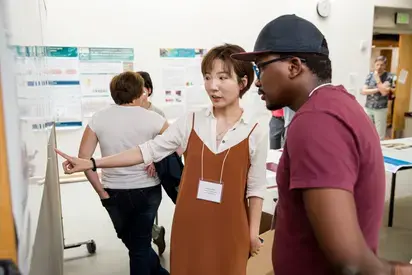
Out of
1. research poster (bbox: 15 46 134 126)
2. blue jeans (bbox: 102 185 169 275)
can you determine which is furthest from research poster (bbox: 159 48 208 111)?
blue jeans (bbox: 102 185 169 275)

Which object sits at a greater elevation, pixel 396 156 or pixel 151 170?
pixel 151 170

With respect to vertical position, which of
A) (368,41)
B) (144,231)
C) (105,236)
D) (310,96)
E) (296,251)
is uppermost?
(368,41)

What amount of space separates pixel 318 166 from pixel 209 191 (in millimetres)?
773

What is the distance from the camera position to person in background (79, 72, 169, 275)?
2.07 m

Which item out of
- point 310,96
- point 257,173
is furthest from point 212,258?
point 310,96

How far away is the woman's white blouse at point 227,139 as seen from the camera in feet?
5.08

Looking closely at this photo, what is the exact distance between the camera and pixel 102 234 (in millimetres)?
3279

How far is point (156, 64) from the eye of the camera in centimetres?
479

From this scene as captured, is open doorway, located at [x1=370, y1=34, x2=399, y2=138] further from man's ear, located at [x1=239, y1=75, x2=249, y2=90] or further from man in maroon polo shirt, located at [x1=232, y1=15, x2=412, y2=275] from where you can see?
man in maroon polo shirt, located at [x1=232, y1=15, x2=412, y2=275]

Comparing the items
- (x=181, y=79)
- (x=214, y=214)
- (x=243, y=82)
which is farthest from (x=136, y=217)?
(x=181, y=79)

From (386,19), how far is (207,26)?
132 inches

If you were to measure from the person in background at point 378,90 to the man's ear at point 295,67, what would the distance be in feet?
17.3

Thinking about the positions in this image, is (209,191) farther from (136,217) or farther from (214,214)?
(136,217)

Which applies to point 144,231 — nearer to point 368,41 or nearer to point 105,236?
point 105,236
